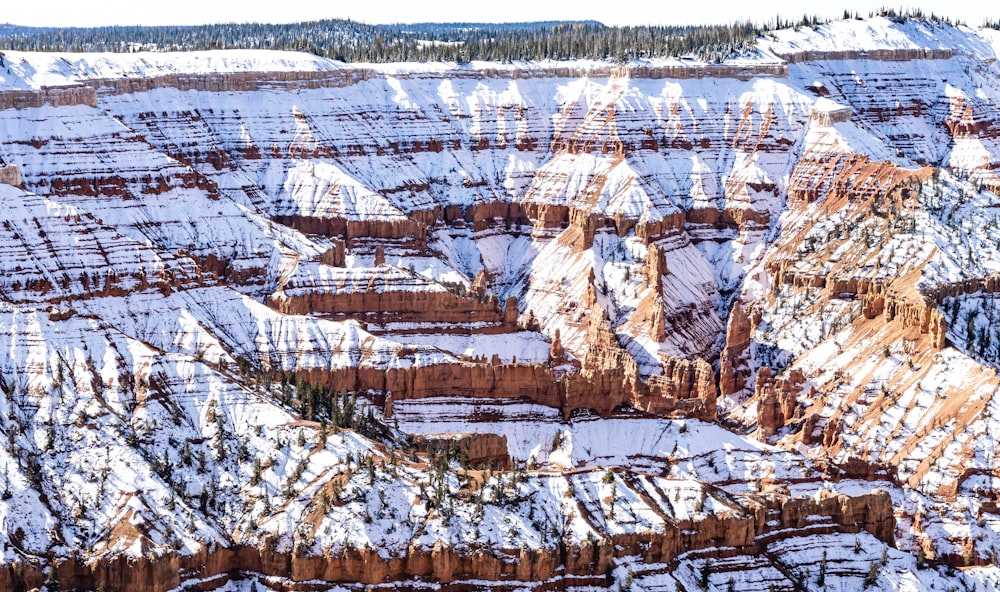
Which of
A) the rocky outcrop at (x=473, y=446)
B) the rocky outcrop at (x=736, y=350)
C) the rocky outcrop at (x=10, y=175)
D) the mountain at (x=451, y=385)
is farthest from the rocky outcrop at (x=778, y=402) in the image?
the rocky outcrop at (x=10, y=175)

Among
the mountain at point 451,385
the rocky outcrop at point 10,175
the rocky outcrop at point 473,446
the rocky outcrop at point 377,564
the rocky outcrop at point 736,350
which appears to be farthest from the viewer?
the rocky outcrop at point 736,350

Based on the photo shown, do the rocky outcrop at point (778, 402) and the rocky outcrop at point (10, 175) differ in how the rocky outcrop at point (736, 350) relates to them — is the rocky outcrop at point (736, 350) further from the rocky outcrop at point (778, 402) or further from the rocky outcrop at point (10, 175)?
the rocky outcrop at point (10, 175)

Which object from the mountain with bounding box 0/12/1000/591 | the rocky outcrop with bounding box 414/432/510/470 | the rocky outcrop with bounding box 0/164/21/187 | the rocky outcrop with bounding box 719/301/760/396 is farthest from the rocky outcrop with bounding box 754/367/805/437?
the rocky outcrop with bounding box 0/164/21/187

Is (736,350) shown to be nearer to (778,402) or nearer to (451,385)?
(778,402)

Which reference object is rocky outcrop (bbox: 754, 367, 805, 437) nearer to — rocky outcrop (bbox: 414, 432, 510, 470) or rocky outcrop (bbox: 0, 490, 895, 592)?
rocky outcrop (bbox: 414, 432, 510, 470)

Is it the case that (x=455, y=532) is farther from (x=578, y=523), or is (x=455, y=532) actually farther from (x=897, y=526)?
(x=897, y=526)

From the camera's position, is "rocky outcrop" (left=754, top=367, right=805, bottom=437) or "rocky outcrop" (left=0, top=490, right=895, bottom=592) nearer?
"rocky outcrop" (left=0, top=490, right=895, bottom=592)

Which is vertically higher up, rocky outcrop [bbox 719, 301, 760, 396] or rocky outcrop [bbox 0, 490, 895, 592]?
rocky outcrop [bbox 719, 301, 760, 396]

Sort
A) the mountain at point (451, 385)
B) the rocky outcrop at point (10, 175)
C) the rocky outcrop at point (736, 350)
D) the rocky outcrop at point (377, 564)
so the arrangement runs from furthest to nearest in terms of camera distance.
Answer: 1. the rocky outcrop at point (736, 350)
2. the rocky outcrop at point (10, 175)
3. the mountain at point (451, 385)
4. the rocky outcrop at point (377, 564)

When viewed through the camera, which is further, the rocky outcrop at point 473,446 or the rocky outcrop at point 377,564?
the rocky outcrop at point 473,446
